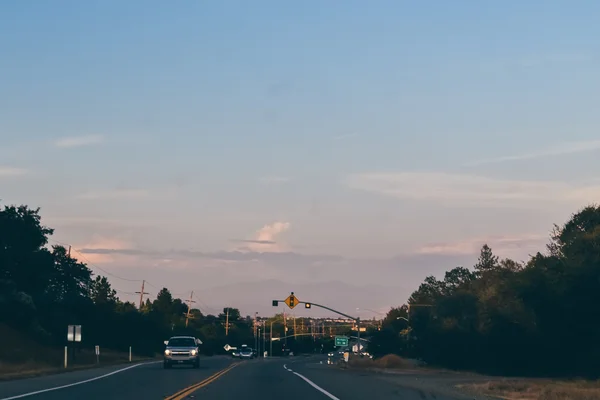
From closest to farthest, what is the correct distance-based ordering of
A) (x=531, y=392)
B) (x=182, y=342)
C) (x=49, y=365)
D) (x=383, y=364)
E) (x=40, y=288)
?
(x=531, y=392) → (x=182, y=342) → (x=49, y=365) → (x=383, y=364) → (x=40, y=288)

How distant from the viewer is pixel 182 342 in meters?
54.8

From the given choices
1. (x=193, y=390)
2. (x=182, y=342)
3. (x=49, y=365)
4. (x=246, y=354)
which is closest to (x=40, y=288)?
(x=49, y=365)

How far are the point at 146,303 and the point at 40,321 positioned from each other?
10165 cm

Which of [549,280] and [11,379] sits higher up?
[549,280]

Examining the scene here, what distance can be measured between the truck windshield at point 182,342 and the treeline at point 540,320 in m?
21.3

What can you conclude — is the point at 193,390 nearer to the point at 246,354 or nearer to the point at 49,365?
the point at 49,365

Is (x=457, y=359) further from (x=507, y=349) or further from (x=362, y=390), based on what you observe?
(x=362, y=390)

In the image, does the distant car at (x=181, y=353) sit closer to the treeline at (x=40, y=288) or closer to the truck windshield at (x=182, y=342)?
the truck windshield at (x=182, y=342)

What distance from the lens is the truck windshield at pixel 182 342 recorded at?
5448cm

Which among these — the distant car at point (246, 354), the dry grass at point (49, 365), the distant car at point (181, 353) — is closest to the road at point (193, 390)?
the dry grass at point (49, 365)

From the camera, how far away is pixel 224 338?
19738cm

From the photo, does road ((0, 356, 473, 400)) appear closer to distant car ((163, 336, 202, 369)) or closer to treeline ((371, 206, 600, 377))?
distant car ((163, 336, 202, 369))

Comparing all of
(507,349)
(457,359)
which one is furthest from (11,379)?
(457,359)

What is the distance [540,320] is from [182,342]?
22.4 m
